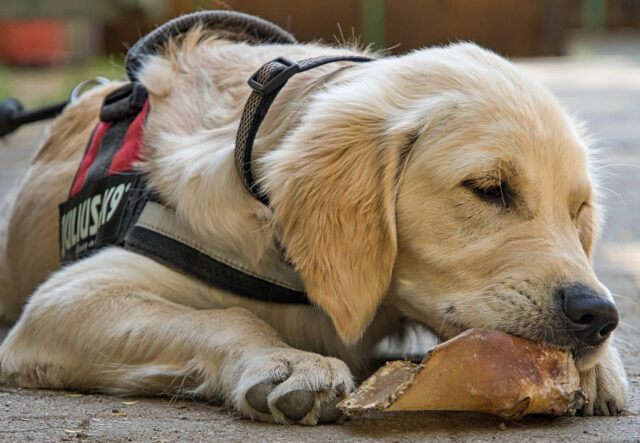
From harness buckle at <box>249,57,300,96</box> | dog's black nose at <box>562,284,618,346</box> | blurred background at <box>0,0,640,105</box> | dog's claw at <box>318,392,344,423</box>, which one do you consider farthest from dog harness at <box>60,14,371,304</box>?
blurred background at <box>0,0,640,105</box>

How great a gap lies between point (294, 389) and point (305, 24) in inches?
625

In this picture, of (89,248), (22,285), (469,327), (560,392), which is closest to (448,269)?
(469,327)

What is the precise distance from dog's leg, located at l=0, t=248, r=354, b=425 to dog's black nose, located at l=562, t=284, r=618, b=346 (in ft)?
2.04

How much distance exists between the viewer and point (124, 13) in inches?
664

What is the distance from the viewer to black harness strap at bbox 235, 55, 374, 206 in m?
3.15

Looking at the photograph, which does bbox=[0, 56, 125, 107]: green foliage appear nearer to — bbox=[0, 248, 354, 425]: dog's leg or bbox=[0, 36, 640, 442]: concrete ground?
bbox=[0, 248, 354, 425]: dog's leg

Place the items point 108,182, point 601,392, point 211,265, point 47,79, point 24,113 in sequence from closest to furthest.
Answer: point 601,392 → point 211,265 → point 108,182 → point 24,113 → point 47,79

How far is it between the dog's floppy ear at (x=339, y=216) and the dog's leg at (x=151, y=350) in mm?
214

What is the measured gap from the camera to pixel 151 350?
10.0ft

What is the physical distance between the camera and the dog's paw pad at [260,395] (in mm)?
2693

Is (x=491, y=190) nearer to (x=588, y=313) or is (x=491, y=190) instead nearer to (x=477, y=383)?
(x=588, y=313)

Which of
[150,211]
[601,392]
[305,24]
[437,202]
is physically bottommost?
→ [305,24]

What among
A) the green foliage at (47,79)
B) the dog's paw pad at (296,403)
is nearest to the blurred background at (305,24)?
the green foliage at (47,79)

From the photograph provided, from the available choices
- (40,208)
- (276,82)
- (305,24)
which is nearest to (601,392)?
(276,82)
